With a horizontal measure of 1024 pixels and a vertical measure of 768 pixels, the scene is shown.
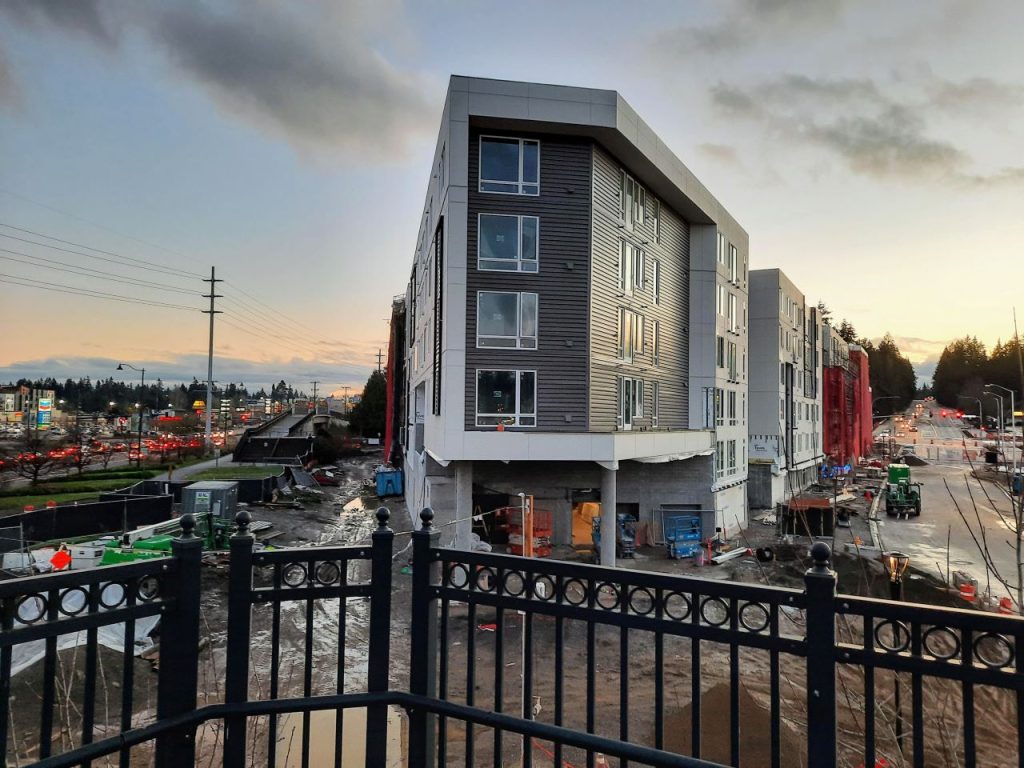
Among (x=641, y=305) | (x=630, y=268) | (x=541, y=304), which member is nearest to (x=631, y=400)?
(x=641, y=305)

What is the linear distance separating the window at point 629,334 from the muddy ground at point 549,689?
29.0ft

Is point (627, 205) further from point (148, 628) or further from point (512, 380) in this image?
point (148, 628)

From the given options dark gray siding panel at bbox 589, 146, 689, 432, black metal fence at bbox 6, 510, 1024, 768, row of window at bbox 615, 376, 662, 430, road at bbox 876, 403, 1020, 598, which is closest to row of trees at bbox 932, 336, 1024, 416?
road at bbox 876, 403, 1020, 598

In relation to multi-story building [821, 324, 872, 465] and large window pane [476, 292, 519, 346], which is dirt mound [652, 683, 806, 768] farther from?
multi-story building [821, 324, 872, 465]

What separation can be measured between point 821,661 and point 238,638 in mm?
3244

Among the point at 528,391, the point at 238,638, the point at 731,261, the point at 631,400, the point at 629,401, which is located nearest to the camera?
the point at 238,638

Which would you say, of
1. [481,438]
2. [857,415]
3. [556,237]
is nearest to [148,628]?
[481,438]

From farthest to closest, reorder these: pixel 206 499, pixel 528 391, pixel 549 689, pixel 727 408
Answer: pixel 727 408 → pixel 206 499 → pixel 528 391 → pixel 549 689

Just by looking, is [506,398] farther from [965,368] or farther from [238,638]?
[965,368]

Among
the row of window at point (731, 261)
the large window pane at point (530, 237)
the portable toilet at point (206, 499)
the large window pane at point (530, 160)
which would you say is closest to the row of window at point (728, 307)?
the row of window at point (731, 261)

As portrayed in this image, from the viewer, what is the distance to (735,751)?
2.81 metres

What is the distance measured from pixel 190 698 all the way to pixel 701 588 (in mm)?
2949

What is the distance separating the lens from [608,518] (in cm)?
1850

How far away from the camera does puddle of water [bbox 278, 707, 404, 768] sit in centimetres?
725
